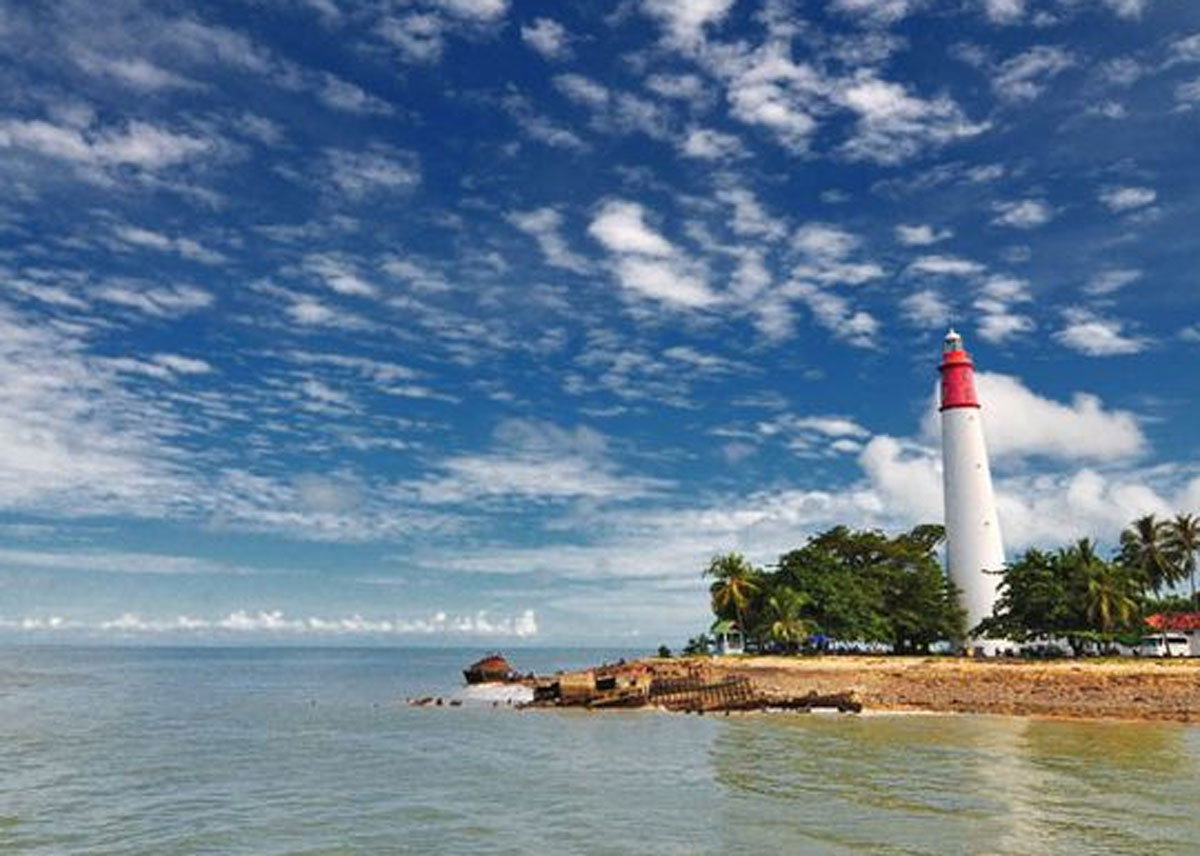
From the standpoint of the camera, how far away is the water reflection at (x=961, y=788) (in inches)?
910

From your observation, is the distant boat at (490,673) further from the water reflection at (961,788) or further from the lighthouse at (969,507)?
the water reflection at (961,788)

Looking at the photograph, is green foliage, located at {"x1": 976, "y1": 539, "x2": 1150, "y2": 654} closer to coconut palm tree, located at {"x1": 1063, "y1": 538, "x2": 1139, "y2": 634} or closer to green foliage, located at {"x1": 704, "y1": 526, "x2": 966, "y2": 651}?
coconut palm tree, located at {"x1": 1063, "y1": 538, "x2": 1139, "y2": 634}

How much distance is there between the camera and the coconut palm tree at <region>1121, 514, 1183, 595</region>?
85500mm

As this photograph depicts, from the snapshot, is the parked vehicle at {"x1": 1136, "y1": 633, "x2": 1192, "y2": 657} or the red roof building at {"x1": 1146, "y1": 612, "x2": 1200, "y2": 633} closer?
the parked vehicle at {"x1": 1136, "y1": 633, "x2": 1192, "y2": 657}

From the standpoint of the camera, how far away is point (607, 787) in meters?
30.5

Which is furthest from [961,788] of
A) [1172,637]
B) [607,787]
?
[1172,637]

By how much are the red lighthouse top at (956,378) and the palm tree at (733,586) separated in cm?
1999

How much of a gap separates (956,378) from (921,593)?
16.8m

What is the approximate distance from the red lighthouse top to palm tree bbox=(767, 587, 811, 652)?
62.2 ft

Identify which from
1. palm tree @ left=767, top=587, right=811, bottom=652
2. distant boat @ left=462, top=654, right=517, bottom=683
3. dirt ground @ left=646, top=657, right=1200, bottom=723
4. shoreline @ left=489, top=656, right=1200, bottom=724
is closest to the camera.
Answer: dirt ground @ left=646, top=657, right=1200, bottom=723

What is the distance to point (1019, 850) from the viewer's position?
863 inches

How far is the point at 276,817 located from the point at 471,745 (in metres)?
15.8

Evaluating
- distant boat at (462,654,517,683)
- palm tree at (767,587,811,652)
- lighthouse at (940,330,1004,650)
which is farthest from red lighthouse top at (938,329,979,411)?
distant boat at (462,654,517,683)

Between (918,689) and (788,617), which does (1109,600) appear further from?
(788,617)
